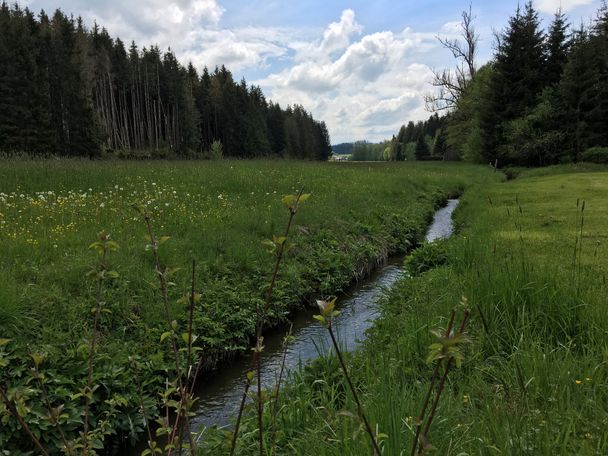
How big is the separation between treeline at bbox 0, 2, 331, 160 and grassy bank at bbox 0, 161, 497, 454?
1429 centimetres

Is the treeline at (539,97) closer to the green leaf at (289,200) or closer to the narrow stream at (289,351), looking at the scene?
the narrow stream at (289,351)

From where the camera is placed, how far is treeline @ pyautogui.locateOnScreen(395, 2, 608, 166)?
34094mm

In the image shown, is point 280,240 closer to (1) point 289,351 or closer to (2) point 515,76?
(1) point 289,351

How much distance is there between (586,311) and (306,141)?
103 meters

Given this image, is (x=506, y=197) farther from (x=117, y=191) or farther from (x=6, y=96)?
(x=6, y=96)

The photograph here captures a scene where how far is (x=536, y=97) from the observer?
4025 cm

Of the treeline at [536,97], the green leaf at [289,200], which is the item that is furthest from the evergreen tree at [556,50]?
the green leaf at [289,200]

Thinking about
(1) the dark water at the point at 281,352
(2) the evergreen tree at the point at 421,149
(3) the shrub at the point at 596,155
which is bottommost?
(1) the dark water at the point at 281,352

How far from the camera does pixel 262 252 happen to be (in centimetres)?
896

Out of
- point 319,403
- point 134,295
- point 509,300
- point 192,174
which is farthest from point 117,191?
point 509,300

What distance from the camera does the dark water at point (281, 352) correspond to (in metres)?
4.93

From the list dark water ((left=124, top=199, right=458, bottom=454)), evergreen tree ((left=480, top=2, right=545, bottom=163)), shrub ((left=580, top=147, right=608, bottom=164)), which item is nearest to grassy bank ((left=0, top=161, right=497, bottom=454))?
dark water ((left=124, top=199, right=458, bottom=454))

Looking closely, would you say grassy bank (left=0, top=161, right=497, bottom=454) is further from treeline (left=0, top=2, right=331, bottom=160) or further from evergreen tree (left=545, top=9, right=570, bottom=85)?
evergreen tree (left=545, top=9, right=570, bottom=85)

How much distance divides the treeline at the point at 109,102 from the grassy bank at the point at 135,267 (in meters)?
14.3
